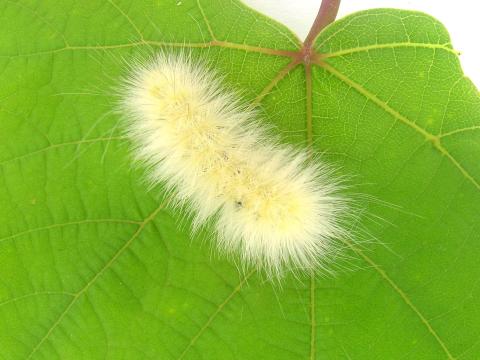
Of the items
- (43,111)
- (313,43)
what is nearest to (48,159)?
(43,111)

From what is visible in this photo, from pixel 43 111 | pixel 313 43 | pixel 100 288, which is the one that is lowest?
pixel 100 288

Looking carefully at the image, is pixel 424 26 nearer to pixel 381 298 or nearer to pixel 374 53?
pixel 374 53

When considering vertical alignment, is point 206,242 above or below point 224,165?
below
